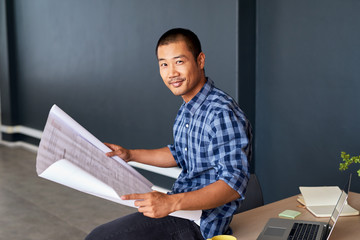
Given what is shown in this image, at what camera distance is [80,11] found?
5.55 meters

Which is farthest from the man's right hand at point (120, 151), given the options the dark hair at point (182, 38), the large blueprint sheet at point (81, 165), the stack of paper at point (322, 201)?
the stack of paper at point (322, 201)

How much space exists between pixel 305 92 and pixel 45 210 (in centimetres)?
262

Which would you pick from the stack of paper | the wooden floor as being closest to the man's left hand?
the stack of paper

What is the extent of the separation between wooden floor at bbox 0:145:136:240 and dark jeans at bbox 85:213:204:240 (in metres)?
1.87

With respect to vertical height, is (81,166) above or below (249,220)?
above

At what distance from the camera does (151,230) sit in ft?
5.80

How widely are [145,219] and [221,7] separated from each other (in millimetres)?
2252

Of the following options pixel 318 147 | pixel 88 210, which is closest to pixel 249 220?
pixel 318 147

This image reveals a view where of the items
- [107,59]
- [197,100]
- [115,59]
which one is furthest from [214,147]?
[107,59]

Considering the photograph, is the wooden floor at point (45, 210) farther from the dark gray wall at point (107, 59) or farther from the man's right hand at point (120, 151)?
the man's right hand at point (120, 151)

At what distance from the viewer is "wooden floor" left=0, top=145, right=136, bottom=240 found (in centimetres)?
366

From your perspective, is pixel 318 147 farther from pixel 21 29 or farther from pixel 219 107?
pixel 21 29

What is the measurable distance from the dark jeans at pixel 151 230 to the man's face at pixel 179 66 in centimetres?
53

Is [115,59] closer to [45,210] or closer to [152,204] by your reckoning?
[45,210]
